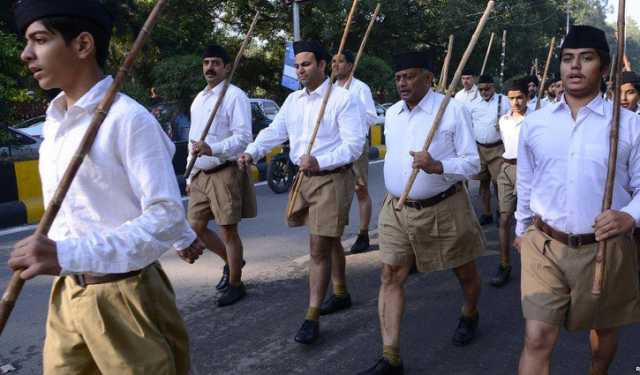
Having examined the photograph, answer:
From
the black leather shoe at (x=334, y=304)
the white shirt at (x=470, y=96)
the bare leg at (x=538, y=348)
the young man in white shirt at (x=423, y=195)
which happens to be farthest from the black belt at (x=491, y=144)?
the bare leg at (x=538, y=348)

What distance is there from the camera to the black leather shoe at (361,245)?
6848 millimetres

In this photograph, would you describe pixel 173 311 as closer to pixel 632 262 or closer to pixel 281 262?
pixel 632 262

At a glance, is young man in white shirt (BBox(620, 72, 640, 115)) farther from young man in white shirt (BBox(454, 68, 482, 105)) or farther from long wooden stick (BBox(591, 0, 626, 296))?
long wooden stick (BBox(591, 0, 626, 296))

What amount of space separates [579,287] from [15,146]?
27.1 feet

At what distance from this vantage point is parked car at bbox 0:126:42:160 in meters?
9.25

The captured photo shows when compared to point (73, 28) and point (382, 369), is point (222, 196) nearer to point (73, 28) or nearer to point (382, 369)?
point (382, 369)

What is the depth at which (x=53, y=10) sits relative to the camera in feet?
6.89

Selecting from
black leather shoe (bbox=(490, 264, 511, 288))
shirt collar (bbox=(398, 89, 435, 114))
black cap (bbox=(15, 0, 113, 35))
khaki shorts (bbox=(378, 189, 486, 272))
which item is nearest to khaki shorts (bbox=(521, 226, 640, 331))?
khaki shorts (bbox=(378, 189, 486, 272))

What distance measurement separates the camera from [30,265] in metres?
1.87

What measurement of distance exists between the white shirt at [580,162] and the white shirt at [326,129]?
5.19 ft

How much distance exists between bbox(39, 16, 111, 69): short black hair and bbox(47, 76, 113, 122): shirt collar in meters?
0.11

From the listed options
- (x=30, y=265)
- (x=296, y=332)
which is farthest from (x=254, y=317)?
(x=30, y=265)

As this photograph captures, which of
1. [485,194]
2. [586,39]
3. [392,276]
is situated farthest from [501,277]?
[586,39]

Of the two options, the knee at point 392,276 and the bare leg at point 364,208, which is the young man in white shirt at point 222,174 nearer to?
the knee at point 392,276
